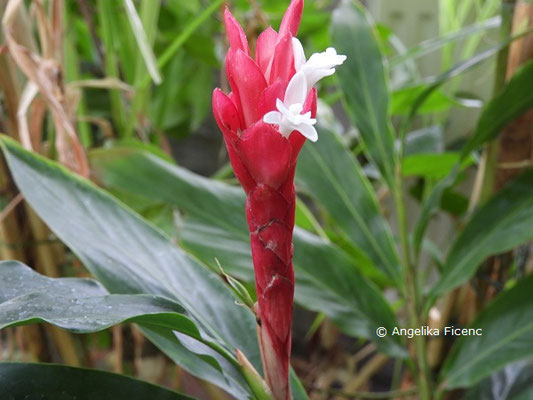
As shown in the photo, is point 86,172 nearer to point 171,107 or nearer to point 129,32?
point 129,32

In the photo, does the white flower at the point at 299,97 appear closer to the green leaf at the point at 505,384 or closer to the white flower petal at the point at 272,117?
the white flower petal at the point at 272,117

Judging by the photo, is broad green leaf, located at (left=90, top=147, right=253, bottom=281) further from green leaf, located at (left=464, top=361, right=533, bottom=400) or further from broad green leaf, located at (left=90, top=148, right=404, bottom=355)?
green leaf, located at (left=464, top=361, right=533, bottom=400)

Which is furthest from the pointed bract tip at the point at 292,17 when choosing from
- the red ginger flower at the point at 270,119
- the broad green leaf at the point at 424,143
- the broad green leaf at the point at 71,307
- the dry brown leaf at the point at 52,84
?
the broad green leaf at the point at 424,143

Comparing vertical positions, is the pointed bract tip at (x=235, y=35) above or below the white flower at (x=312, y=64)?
above

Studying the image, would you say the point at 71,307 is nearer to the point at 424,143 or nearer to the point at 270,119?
the point at 270,119

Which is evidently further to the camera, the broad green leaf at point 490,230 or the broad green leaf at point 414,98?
the broad green leaf at point 414,98

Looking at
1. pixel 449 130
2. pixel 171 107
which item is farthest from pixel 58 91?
pixel 449 130
